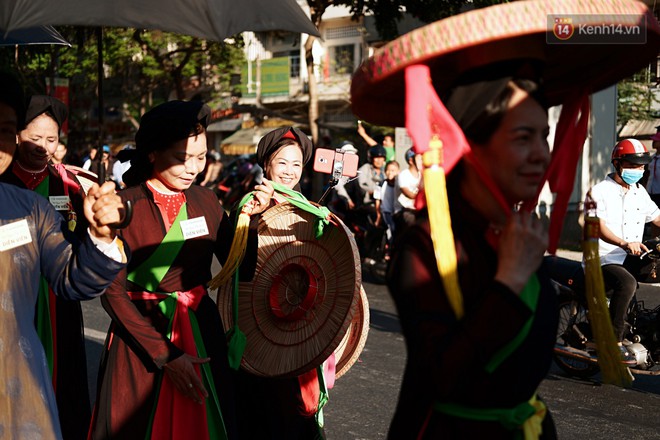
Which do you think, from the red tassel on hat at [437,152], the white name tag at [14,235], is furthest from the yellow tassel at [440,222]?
the white name tag at [14,235]

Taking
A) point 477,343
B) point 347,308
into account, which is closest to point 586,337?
point 347,308

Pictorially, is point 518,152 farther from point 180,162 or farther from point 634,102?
point 634,102

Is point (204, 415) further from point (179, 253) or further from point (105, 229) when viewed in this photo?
point (105, 229)

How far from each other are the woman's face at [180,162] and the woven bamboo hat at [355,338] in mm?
1052

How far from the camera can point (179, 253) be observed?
11.3ft

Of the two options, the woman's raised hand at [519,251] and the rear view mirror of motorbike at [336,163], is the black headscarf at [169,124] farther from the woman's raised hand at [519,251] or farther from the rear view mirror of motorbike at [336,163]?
the woman's raised hand at [519,251]

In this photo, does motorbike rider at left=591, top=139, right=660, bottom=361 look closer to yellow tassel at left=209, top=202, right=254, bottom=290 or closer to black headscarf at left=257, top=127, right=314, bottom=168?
black headscarf at left=257, top=127, right=314, bottom=168

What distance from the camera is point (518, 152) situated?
1926mm

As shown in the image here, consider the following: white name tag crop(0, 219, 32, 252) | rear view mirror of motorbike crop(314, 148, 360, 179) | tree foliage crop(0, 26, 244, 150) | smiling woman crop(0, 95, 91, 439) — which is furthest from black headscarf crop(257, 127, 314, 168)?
tree foliage crop(0, 26, 244, 150)

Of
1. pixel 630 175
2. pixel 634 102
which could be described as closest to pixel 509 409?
pixel 630 175

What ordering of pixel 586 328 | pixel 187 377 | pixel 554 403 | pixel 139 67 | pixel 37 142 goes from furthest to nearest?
pixel 139 67, pixel 586 328, pixel 554 403, pixel 37 142, pixel 187 377

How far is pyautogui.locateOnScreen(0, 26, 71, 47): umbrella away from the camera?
190 inches

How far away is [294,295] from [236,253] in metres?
0.54

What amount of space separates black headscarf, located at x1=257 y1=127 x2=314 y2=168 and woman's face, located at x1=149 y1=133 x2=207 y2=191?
3.24 ft
